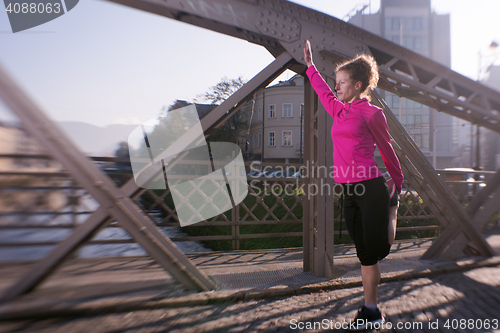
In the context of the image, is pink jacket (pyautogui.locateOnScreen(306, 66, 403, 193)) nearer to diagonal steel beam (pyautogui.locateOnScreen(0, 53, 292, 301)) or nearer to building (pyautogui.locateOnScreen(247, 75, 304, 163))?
diagonal steel beam (pyautogui.locateOnScreen(0, 53, 292, 301))

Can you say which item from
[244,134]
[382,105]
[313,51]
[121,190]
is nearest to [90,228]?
[121,190]

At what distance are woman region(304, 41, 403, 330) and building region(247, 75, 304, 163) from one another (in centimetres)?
2816

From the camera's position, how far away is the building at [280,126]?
104 feet

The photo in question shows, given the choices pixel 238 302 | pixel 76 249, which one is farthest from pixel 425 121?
pixel 76 249

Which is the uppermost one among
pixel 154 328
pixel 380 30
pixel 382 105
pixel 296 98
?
pixel 380 30

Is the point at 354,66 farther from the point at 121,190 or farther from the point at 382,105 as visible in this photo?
the point at 121,190

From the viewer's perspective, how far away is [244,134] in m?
14.6

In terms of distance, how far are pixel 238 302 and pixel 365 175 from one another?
55.5 inches

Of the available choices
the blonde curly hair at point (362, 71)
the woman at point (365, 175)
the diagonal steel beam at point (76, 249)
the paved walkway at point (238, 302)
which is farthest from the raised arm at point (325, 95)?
the paved walkway at point (238, 302)

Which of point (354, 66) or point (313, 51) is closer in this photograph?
point (354, 66)

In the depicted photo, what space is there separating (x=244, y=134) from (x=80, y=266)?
1262 cm

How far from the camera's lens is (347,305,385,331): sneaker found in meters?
2.07

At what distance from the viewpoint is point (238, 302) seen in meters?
2.49

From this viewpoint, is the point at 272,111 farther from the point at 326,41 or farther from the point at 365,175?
the point at 365,175
